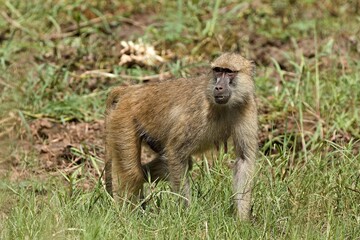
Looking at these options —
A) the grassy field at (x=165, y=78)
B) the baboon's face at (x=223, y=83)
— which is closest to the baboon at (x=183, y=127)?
the baboon's face at (x=223, y=83)

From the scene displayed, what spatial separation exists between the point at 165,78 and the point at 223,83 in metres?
2.98

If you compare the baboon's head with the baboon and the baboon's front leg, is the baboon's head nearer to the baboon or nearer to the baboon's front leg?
the baboon

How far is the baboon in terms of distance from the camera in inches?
275

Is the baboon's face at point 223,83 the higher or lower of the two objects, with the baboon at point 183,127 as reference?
higher

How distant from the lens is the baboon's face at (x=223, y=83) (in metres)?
6.91

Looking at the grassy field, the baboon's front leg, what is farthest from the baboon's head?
the grassy field

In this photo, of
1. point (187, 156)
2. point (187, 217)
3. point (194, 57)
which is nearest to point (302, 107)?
point (194, 57)

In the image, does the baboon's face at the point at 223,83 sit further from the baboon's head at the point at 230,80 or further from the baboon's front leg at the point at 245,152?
the baboon's front leg at the point at 245,152

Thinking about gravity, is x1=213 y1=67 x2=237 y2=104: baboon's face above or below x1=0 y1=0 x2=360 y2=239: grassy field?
above

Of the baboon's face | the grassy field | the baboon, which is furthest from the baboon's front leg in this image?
the baboon's face

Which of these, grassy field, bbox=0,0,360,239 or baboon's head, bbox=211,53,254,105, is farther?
baboon's head, bbox=211,53,254,105

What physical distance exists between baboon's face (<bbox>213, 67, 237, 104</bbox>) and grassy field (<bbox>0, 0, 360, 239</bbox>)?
63 cm

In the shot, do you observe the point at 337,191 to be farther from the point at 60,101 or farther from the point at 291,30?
the point at 291,30

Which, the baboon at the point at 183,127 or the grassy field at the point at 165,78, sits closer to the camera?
the grassy field at the point at 165,78
